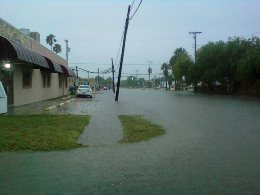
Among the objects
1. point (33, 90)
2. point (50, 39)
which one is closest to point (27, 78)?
point (33, 90)

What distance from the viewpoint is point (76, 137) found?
12906 mm

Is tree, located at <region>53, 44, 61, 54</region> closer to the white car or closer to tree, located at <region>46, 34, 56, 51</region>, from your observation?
tree, located at <region>46, 34, 56, 51</region>

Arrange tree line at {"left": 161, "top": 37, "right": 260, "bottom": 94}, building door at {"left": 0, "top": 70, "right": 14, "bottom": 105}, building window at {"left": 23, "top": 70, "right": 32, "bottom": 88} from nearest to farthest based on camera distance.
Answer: building door at {"left": 0, "top": 70, "right": 14, "bottom": 105}, building window at {"left": 23, "top": 70, "right": 32, "bottom": 88}, tree line at {"left": 161, "top": 37, "right": 260, "bottom": 94}

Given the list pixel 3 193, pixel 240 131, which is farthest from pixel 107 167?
pixel 240 131

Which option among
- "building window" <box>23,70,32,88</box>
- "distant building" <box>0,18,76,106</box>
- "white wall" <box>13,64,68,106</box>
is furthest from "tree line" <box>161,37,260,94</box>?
"building window" <box>23,70,32,88</box>

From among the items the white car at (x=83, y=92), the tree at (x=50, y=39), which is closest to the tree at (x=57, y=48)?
the tree at (x=50, y=39)

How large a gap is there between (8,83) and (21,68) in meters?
3.56

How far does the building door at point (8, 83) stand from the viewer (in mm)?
25978

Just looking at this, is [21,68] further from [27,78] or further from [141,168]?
[141,168]

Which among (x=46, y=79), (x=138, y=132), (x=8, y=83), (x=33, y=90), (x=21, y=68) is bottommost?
(x=138, y=132)

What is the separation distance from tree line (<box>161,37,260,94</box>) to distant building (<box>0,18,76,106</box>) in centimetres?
2866

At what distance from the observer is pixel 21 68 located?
30250 millimetres

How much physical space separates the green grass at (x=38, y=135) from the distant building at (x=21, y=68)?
719 centimetres

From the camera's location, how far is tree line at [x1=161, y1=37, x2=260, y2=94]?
194 ft
